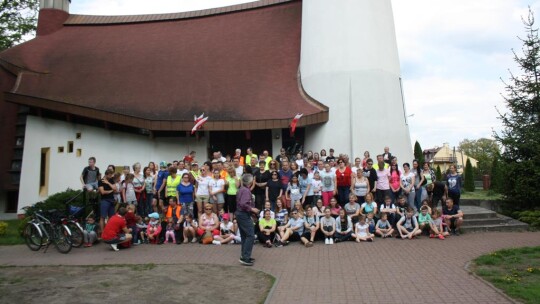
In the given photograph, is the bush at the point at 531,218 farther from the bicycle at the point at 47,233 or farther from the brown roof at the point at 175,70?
the bicycle at the point at 47,233

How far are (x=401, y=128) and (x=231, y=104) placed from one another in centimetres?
646

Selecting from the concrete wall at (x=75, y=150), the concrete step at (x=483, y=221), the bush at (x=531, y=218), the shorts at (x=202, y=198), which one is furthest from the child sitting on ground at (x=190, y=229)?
the bush at (x=531, y=218)

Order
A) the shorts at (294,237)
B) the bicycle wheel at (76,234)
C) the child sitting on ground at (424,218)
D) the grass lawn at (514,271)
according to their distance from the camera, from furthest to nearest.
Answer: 1. the child sitting on ground at (424,218)
2. the shorts at (294,237)
3. the bicycle wheel at (76,234)
4. the grass lawn at (514,271)

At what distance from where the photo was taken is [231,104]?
17.1m

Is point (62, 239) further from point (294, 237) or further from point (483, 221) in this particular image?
point (483, 221)

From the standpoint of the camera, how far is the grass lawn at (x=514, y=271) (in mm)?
6305

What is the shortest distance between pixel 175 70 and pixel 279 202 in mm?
10354

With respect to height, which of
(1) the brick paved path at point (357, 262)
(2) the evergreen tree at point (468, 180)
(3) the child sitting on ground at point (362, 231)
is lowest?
(1) the brick paved path at point (357, 262)

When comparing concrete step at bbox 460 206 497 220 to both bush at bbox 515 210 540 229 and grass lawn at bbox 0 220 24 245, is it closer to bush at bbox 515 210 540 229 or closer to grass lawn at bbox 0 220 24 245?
bush at bbox 515 210 540 229

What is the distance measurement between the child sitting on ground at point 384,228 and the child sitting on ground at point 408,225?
0.23 metres

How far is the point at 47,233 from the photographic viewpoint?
33.9 feet

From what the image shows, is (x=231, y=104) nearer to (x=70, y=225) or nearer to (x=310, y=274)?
(x=70, y=225)

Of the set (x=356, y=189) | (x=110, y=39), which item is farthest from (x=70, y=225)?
(x=110, y=39)

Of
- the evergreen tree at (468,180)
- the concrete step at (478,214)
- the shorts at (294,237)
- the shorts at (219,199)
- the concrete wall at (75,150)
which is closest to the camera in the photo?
the shorts at (294,237)
